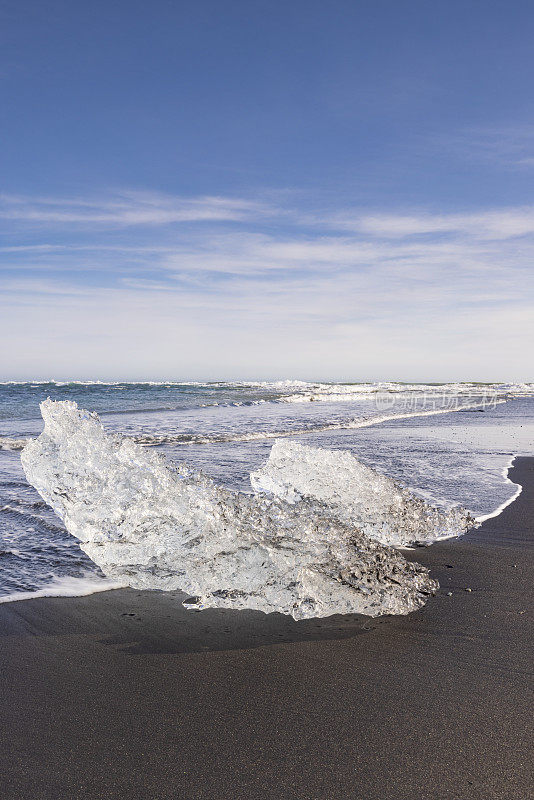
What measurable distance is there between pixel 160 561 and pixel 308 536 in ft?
2.69

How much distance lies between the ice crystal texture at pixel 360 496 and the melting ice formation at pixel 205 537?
2.67ft

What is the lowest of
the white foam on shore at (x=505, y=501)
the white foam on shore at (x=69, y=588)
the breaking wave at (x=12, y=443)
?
the white foam on shore at (x=69, y=588)

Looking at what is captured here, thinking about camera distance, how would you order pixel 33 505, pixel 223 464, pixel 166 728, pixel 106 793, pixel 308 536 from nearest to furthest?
pixel 106 793, pixel 166 728, pixel 308 536, pixel 33 505, pixel 223 464

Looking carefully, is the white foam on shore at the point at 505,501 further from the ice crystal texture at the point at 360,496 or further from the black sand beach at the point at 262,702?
the black sand beach at the point at 262,702

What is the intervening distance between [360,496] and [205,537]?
1723mm

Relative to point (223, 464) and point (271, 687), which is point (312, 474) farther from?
point (223, 464)

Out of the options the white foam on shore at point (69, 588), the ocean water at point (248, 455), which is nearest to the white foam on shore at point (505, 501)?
the ocean water at point (248, 455)

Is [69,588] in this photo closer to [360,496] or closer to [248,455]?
[360,496]

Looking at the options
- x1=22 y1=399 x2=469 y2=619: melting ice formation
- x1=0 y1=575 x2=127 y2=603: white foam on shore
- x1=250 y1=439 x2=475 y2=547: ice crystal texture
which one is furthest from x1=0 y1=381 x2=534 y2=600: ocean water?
x1=250 y1=439 x2=475 y2=547: ice crystal texture

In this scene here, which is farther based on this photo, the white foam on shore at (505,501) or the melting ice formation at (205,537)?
the white foam on shore at (505,501)

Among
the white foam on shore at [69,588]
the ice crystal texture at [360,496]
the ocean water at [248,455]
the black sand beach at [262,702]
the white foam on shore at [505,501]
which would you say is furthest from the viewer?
the white foam on shore at [505,501]

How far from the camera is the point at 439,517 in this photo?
432cm

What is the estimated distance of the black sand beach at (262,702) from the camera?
5.08ft

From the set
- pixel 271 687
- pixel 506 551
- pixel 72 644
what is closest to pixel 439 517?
pixel 506 551
